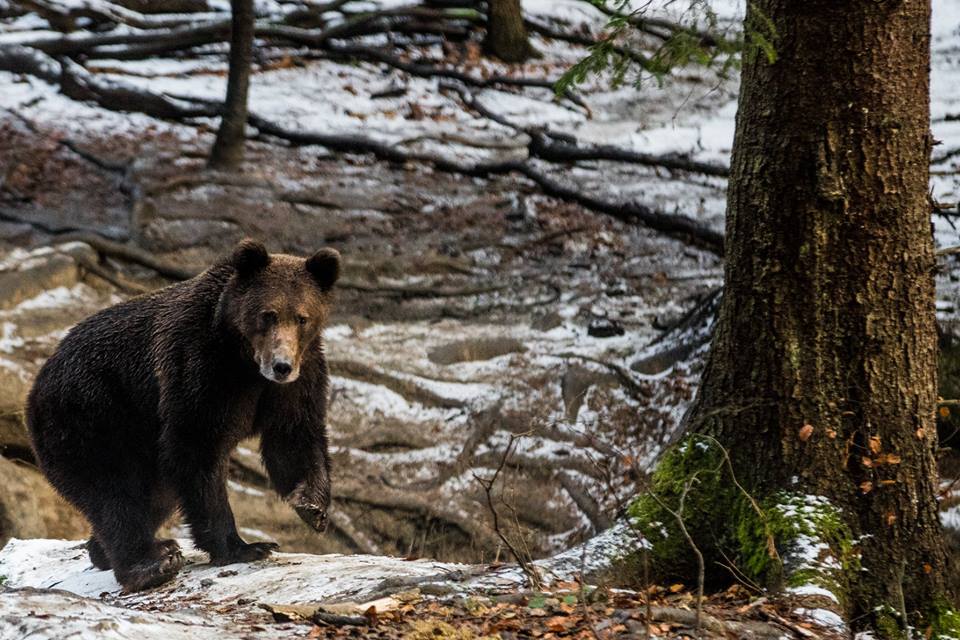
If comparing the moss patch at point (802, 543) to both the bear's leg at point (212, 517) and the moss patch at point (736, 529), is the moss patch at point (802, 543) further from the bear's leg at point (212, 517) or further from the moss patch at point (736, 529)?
the bear's leg at point (212, 517)

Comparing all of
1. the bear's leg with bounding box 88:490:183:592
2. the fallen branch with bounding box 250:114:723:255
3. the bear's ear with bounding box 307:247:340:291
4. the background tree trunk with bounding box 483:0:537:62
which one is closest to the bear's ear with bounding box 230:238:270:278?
the bear's ear with bounding box 307:247:340:291

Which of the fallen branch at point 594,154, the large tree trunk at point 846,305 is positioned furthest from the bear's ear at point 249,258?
the fallen branch at point 594,154

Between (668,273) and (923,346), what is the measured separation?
6.95 m

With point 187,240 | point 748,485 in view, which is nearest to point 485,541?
point 748,485

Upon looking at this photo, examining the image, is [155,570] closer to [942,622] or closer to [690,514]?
[690,514]

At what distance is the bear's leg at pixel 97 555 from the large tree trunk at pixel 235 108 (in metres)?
8.33

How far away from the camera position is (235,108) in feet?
45.2

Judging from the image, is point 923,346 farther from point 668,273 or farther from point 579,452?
point 668,273

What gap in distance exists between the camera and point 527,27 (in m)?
19.1

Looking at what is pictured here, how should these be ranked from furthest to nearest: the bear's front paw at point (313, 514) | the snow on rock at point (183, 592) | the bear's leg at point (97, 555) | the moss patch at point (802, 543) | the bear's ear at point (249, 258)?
the bear's leg at point (97, 555)
the bear's front paw at point (313, 514)
the bear's ear at point (249, 258)
the moss patch at point (802, 543)
the snow on rock at point (183, 592)

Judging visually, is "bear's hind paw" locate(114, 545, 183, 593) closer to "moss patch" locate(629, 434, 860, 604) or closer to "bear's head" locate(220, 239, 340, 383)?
"bear's head" locate(220, 239, 340, 383)

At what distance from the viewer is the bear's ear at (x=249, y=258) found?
5594 millimetres

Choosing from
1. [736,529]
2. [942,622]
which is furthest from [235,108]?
[942,622]

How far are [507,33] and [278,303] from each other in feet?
44.3
